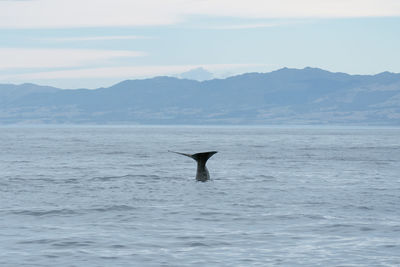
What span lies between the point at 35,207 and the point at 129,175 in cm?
1693

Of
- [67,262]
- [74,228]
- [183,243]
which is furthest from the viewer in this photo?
[74,228]

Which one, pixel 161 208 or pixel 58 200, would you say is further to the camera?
pixel 58 200

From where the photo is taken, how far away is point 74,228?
22.6 meters

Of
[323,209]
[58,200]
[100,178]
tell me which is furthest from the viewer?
[100,178]

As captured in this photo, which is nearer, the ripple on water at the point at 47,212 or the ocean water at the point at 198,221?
the ocean water at the point at 198,221

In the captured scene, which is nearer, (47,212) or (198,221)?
(198,221)

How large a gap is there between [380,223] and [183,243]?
25.0 ft

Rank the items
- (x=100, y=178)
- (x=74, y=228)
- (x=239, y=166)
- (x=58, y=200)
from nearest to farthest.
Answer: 1. (x=74, y=228)
2. (x=58, y=200)
3. (x=100, y=178)
4. (x=239, y=166)

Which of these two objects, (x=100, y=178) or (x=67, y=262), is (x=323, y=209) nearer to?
(x=67, y=262)

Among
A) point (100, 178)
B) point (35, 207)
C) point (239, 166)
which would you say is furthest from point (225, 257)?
point (239, 166)

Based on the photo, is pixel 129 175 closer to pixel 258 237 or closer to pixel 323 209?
pixel 323 209

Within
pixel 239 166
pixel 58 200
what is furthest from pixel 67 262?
pixel 239 166

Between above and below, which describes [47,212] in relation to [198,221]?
above

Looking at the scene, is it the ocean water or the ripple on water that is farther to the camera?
the ripple on water
